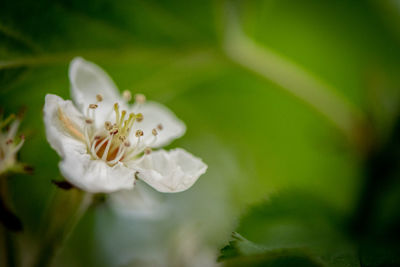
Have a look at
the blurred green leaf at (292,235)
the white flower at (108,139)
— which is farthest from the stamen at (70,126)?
the blurred green leaf at (292,235)

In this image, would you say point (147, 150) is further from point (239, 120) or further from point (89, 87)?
point (239, 120)

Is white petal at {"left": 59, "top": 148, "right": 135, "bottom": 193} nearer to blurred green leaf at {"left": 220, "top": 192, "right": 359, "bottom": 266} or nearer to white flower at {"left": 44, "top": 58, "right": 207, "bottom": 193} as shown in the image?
white flower at {"left": 44, "top": 58, "right": 207, "bottom": 193}

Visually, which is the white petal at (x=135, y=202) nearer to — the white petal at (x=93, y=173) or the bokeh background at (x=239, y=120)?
the bokeh background at (x=239, y=120)

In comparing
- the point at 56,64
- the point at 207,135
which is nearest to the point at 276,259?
the point at 56,64

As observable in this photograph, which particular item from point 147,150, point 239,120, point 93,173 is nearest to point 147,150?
point 147,150

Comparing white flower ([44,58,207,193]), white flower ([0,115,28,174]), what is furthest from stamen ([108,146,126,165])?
white flower ([0,115,28,174])

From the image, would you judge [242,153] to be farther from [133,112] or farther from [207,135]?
[133,112]
